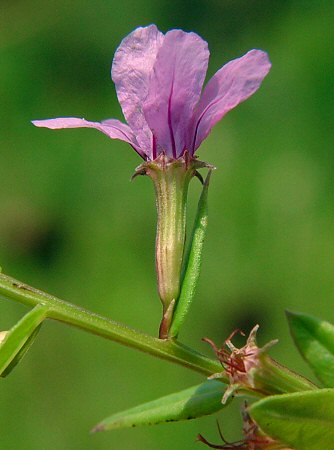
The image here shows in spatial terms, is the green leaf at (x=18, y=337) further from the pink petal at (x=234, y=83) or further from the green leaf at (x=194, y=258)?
the pink petal at (x=234, y=83)

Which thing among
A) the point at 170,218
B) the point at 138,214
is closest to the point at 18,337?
the point at 170,218

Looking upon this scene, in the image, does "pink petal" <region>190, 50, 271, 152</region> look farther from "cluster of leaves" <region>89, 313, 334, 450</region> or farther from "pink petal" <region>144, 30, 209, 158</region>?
"cluster of leaves" <region>89, 313, 334, 450</region>

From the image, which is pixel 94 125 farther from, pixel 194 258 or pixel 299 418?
pixel 299 418

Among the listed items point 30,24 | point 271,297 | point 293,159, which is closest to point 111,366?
point 271,297

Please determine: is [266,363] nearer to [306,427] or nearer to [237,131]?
[306,427]

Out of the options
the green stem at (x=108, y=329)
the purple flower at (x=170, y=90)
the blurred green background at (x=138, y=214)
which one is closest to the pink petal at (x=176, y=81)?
the purple flower at (x=170, y=90)

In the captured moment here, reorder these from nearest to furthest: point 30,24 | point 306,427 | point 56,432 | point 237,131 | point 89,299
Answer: point 306,427 → point 56,432 → point 89,299 → point 237,131 → point 30,24
